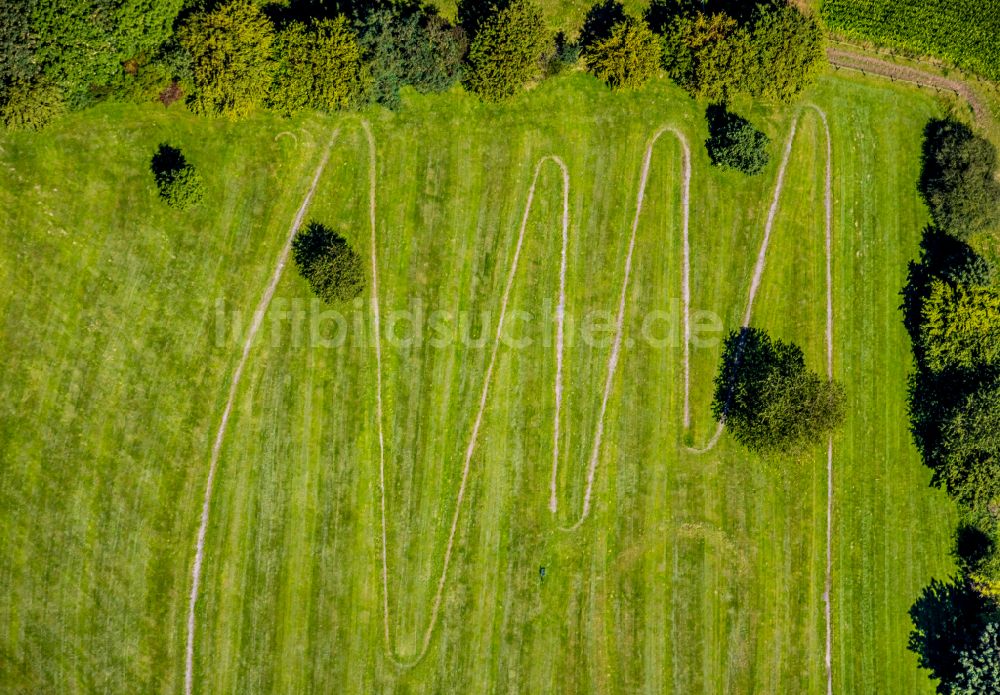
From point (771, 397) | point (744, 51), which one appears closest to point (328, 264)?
point (771, 397)

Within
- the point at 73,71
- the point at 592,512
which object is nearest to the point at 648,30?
the point at 592,512

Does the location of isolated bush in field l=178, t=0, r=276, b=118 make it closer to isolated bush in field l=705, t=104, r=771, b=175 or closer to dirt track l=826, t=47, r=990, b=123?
isolated bush in field l=705, t=104, r=771, b=175

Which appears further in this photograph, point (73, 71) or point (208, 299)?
point (208, 299)

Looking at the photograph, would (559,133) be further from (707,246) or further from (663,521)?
(663,521)

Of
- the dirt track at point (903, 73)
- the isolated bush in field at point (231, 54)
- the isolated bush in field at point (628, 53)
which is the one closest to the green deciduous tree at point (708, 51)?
the isolated bush in field at point (628, 53)

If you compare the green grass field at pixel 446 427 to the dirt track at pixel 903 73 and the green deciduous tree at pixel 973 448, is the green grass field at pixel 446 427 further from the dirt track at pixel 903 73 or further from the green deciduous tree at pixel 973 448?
the green deciduous tree at pixel 973 448
